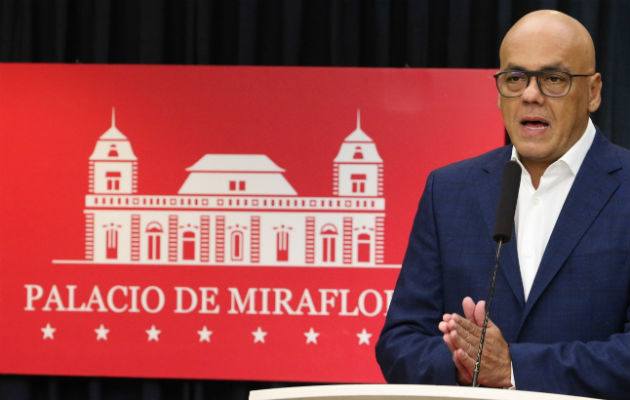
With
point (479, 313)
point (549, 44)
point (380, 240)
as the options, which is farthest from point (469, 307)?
point (380, 240)

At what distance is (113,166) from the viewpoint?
11.4ft

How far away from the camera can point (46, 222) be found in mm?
3527

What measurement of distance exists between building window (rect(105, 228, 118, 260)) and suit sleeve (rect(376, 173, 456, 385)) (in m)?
1.86

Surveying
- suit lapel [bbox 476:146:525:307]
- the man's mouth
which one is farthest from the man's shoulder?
the man's mouth

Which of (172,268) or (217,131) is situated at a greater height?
(217,131)

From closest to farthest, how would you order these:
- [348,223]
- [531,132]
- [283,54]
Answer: [531,132] → [348,223] → [283,54]

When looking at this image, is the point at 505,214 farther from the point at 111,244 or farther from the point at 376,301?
the point at 111,244

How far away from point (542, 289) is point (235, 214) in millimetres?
1896

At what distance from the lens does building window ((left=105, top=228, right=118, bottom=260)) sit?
11.4 feet

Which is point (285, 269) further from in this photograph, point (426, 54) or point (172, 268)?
point (426, 54)

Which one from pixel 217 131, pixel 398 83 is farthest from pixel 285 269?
pixel 398 83

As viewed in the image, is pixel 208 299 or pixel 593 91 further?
pixel 208 299

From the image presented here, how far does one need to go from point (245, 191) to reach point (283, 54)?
2.06 feet

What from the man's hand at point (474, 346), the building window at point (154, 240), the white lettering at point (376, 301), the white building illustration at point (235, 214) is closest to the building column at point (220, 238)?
the white building illustration at point (235, 214)
